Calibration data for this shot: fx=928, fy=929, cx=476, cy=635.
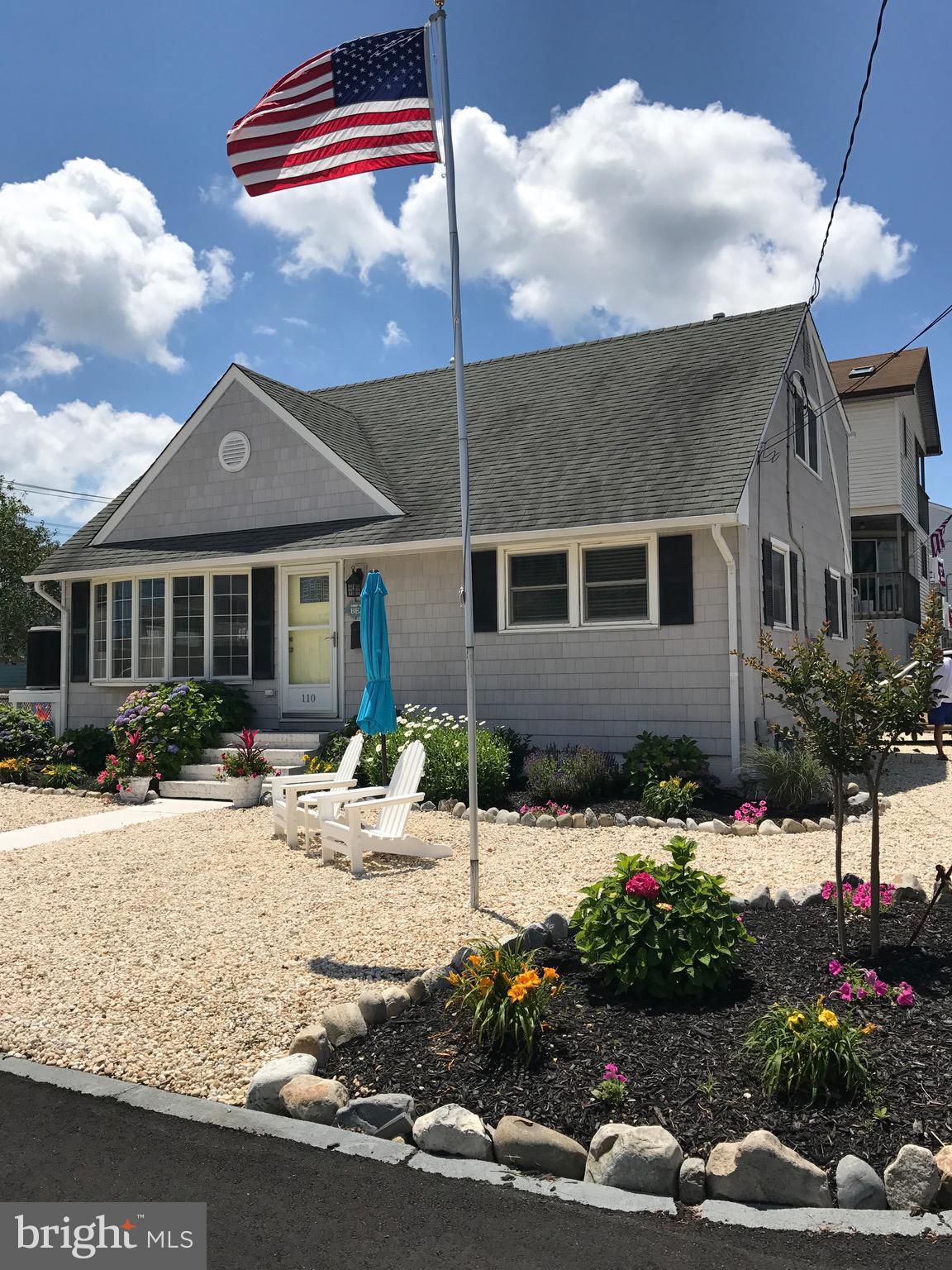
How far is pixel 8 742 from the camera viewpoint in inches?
558

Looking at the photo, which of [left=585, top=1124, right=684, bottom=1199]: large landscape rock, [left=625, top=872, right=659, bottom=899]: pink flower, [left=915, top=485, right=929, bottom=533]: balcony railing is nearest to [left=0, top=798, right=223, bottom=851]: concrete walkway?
[left=625, top=872, right=659, bottom=899]: pink flower

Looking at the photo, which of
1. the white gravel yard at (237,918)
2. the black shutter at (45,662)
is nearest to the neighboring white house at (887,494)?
the white gravel yard at (237,918)

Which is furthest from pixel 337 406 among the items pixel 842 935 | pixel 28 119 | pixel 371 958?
pixel 842 935


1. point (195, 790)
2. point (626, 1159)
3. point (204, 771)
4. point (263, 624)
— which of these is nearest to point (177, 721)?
point (204, 771)

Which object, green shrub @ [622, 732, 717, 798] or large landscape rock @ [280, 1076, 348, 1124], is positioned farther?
green shrub @ [622, 732, 717, 798]

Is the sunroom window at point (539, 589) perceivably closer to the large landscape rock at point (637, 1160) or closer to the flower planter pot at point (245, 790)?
the flower planter pot at point (245, 790)

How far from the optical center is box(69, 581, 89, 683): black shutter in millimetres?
15602

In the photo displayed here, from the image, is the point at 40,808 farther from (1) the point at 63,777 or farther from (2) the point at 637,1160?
(2) the point at 637,1160

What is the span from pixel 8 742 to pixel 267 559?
16.1ft

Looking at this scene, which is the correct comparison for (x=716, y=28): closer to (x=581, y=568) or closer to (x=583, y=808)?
(x=581, y=568)

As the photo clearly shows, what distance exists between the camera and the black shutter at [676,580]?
1129cm

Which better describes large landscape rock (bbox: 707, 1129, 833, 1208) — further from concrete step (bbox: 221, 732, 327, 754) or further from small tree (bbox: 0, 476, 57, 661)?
small tree (bbox: 0, 476, 57, 661)

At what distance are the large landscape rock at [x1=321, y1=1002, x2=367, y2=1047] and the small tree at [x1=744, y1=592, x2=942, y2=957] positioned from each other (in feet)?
8.03

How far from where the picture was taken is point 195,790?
476 inches
